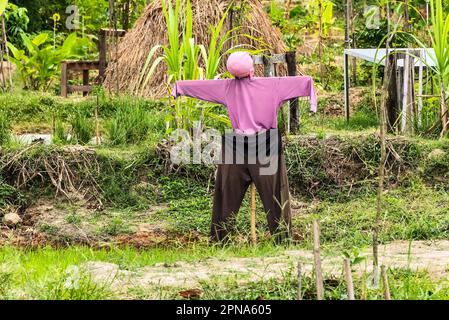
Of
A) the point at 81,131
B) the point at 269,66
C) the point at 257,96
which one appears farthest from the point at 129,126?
the point at 257,96

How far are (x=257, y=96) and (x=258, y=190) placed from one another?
0.70 m

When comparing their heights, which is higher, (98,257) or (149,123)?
(149,123)

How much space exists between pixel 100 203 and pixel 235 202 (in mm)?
1828

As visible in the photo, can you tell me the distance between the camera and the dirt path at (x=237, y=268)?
5.65 m

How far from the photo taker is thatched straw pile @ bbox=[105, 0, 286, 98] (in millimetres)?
13305

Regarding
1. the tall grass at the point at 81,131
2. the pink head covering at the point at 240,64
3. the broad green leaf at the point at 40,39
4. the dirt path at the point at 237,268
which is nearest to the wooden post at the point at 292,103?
the tall grass at the point at 81,131

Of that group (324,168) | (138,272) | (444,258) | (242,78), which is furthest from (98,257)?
(324,168)

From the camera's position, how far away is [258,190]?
7840 mm

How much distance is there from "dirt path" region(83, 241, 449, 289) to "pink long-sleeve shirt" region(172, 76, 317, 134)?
1154mm

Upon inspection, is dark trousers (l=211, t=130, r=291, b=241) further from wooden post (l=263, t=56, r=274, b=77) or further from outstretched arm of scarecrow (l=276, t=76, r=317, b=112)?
wooden post (l=263, t=56, r=274, b=77)

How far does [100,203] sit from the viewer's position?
30.6ft

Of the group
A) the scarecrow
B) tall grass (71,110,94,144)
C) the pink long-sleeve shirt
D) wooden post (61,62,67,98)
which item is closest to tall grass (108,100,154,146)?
tall grass (71,110,94,144)

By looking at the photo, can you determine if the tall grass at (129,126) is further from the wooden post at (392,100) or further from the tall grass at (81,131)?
the wooden post at (392,100)
